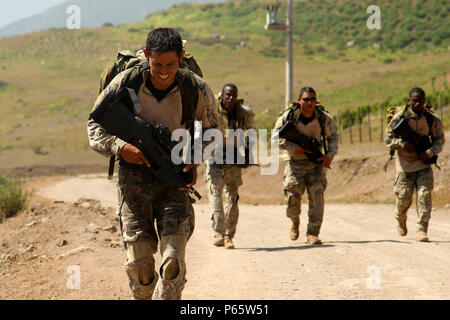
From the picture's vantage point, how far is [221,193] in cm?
1084

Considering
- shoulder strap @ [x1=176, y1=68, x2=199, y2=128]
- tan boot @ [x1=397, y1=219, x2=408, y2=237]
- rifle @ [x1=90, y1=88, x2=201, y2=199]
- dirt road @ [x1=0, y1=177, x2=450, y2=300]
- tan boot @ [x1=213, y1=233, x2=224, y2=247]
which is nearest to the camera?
rifle @ [x1=90, y1=88, x2=201, y2=199]

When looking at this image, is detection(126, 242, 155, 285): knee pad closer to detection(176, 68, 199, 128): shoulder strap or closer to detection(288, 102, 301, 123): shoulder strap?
detection(176, 68, 199, 128): shoulder strap

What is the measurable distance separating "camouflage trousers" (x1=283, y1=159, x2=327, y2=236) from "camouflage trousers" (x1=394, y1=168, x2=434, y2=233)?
4.10 ft

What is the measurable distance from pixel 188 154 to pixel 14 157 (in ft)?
143

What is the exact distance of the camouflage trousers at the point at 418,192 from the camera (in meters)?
10.9

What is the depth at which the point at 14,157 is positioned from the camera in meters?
47.6

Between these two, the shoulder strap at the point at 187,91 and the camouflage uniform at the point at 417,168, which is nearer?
the shoulder strap at the point at 187,91

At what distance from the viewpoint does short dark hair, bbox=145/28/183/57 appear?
17.7ft

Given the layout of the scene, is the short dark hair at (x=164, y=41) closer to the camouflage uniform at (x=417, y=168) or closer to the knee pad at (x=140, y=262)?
the knee pad at (x=140, y=262)

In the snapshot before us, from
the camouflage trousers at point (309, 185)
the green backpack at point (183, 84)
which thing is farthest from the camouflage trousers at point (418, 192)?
the green backpack at point (183, 84)

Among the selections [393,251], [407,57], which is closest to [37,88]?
[407,57]

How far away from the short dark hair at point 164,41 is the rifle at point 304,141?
16.8 ft

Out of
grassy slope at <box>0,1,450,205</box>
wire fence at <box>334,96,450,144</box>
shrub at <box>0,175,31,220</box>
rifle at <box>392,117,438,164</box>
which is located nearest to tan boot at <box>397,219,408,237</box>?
rifle at <box>392,117,438,164</box>
